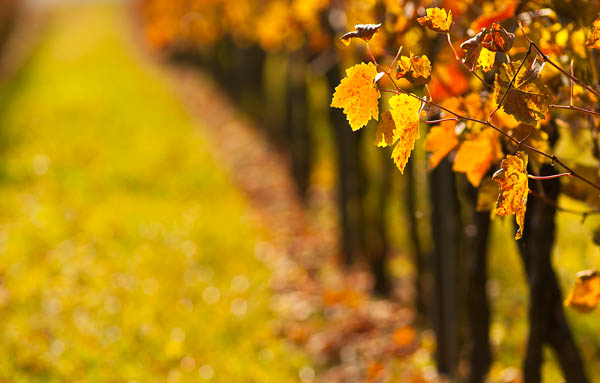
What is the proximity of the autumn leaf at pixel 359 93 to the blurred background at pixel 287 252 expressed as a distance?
60 cm

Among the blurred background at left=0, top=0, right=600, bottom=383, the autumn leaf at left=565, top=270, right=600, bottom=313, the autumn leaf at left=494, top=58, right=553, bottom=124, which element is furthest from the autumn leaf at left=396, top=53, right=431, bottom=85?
the autumn leaf at left=565, top=270, right=600, bottom=313

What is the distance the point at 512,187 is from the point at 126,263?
4577mm

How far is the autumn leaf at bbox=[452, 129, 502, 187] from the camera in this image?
2.48m

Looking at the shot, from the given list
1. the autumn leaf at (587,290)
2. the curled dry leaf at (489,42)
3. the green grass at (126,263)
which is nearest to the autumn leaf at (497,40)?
the curled dry leaf at (489,42)

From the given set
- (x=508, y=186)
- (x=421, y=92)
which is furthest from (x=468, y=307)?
(x=508, y=186)

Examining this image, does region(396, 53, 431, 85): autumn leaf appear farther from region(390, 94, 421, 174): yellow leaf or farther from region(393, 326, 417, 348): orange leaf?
region(393, 326, 417, 348): orange leaf

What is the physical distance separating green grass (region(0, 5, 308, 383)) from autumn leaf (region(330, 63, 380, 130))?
2.67 metres

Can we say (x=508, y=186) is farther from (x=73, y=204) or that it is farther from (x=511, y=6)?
(x=73, y=204)

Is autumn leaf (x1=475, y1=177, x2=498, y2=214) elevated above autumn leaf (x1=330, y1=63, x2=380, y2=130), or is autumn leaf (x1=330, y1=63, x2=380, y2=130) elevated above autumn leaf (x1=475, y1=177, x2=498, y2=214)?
autumn leaf (x1=330, y1=63, x2=380, y2=130)

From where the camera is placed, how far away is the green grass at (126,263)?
4348mm

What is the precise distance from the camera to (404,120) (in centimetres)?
186

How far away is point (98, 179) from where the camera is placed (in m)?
8.80

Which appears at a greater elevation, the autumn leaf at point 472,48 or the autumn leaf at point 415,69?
the autumn leaf at point 472,48

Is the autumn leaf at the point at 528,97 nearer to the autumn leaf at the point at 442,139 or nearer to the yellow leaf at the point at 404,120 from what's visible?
the yellow leaf at the point at 404,120
